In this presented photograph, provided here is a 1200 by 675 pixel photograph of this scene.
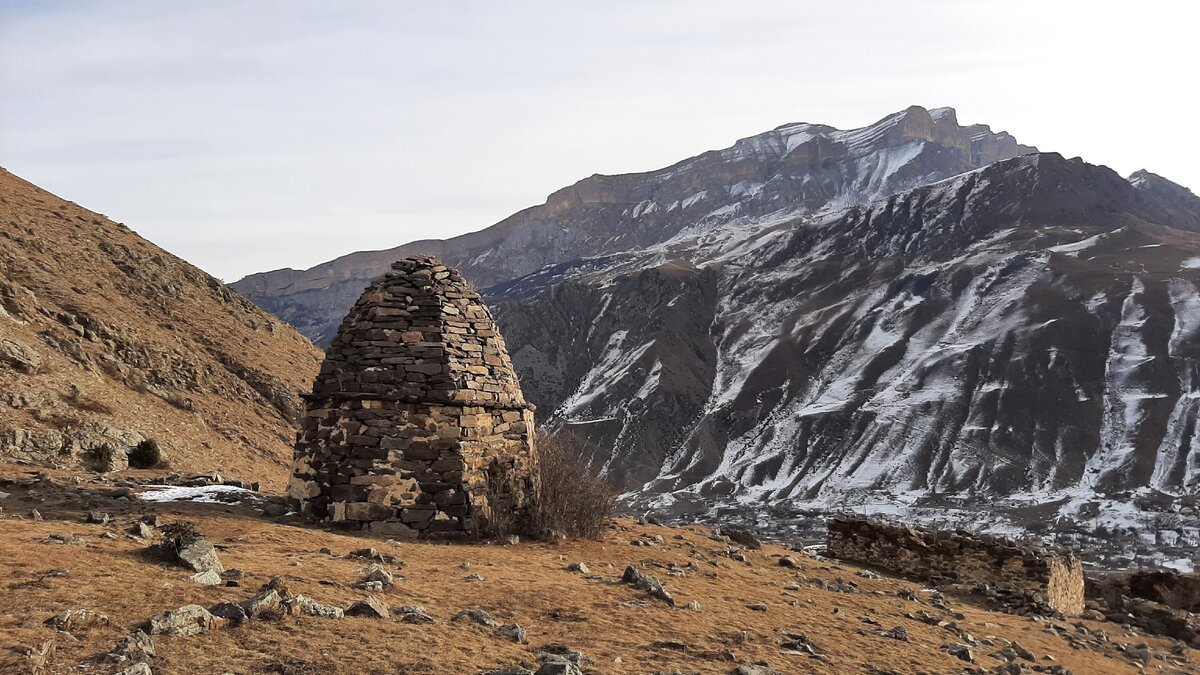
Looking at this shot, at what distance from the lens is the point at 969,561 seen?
18.5 metres

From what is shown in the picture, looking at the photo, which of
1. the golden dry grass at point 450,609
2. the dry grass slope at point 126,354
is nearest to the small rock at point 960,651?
the golden dry grass at point 450,609

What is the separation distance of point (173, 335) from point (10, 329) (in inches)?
335

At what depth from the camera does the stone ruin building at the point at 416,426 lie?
13883 millimetres

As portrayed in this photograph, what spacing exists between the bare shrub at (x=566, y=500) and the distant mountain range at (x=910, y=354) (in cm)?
6857

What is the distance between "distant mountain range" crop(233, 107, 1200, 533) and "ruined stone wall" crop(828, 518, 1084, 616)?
2451 inches

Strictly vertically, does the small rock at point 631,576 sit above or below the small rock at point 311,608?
below

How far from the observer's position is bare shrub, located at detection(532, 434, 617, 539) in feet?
48.4

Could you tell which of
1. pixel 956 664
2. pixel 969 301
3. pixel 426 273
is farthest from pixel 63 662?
pixel 969 301

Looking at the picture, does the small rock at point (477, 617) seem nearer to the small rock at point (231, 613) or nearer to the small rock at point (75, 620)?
the small rock at point (231, 613)

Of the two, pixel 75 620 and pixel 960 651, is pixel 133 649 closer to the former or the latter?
pixel 75 620

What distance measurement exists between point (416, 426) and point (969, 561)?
10666 millimetres

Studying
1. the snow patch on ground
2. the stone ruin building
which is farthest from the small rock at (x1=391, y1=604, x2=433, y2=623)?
the snow patch on ground

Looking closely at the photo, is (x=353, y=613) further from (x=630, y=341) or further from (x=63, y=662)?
(x=630, y=341)

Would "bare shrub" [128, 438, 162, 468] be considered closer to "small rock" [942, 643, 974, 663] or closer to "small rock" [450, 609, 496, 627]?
"small rock" [450, 609, 496, 627]
